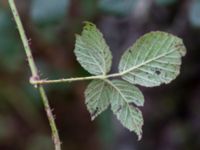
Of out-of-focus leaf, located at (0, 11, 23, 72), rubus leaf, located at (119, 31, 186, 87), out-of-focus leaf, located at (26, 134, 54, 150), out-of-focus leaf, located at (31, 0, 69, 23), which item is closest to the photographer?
rubus leaf, located at (119, 31, 186, 87)

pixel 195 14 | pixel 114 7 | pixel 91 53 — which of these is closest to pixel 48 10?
pixel 114 7

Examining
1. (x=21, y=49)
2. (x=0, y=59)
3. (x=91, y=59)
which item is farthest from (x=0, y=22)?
(x=91, y=59)

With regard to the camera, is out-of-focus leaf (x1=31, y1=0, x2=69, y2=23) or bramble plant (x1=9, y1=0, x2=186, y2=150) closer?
bramble plant (x1=9, y1=0, x2=186, y2=150)

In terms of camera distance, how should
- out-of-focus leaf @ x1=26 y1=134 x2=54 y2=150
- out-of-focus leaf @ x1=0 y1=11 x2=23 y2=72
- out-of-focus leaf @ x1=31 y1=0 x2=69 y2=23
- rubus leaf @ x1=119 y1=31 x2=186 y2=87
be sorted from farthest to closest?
out-of-focus leaf @ x1=26 y1=134 x2=54 y2=150 → out-of-focus leaf @ x1=0 y1=11 x2=23 y2=72 → out-of-focus leaf @ x1=31 y1=0 x2=69 y2=23 → rubus leaf @ x1=119 y1=31 x2=186 y2=87

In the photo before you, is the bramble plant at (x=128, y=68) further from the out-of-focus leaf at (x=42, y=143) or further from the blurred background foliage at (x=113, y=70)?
the out-of-focus leaf at (x=42, y=143)

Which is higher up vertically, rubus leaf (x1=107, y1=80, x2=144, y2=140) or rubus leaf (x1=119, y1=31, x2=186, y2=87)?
rubus leaf (x1=119, y1=31, x2=186, y2=87)

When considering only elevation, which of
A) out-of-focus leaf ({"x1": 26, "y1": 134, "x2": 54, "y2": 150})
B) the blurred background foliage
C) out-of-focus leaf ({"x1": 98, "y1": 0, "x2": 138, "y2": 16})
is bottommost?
out-of-focus leaf ({"x1": 26, "y1": 134, "x2": 54, "y2": 150})

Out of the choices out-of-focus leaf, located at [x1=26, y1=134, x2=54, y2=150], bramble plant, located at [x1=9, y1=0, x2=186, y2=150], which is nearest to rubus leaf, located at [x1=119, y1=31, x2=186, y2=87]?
bramble plant, located at [x1=9, y1=0, x2=186, y2=150]

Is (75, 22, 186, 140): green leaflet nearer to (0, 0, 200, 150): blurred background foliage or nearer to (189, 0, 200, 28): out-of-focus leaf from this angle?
(189, 0, 200, 28): out-of-focus leaf
